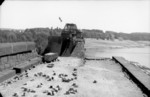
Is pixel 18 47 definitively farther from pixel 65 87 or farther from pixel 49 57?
pixel 65 87

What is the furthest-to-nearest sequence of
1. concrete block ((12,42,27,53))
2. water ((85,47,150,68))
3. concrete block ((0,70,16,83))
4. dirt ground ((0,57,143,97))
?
water ((85,47,150,68))
concrete block ((12,42,27,53))
concrete block ((0,70,16,83))
dirt ground ((0,57,143,97))

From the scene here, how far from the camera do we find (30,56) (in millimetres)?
7344

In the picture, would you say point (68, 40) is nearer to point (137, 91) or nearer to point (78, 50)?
point (78, 50)

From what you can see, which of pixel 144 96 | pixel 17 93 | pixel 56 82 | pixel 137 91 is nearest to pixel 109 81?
pixel 137 91

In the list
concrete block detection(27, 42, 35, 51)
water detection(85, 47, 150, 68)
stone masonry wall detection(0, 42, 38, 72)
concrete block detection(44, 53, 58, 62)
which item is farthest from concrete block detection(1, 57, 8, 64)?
water detection(85, 47, 150, 68)

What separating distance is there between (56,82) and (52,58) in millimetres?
3276

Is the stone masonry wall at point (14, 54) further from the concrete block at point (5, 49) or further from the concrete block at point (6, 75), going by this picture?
the concrete block at point (6, 75)

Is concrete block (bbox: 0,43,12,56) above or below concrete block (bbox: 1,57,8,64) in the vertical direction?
above

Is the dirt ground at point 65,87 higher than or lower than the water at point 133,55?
higher

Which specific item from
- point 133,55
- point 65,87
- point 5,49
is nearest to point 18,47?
point 5,49

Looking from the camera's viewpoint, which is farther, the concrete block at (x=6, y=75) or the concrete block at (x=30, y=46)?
the concrete block at (x=30, y=46)

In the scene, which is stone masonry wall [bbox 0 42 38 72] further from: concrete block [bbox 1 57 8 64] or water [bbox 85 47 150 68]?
water [bbox 85 47 150 68]

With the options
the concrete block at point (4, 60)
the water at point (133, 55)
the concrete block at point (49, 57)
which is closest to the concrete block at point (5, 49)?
the concrete block at point (4, 60)

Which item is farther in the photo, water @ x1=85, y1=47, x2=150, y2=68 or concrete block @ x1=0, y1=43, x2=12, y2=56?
water @ x1=85, y1=47, x2=150, y2=68
